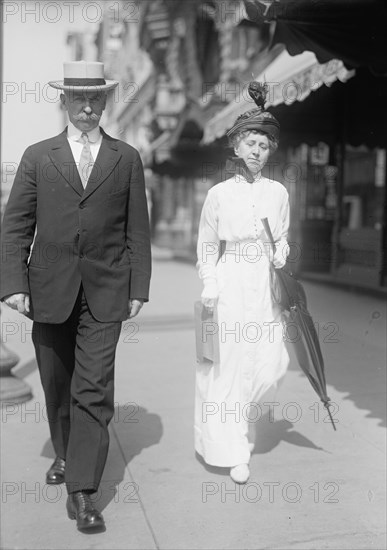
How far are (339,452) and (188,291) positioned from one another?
319 inches

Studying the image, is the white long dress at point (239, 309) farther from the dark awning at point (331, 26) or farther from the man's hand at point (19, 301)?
the dark awning at point (331, 26)

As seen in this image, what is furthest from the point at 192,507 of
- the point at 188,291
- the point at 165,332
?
the point at 188,291

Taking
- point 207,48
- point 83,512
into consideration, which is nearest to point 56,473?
point 83,512

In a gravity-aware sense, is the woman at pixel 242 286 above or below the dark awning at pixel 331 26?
below

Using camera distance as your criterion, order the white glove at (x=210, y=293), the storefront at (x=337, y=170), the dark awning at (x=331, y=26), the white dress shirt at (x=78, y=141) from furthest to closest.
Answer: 1. the storefront at (x=337, y=170)
2. the dark awning at (x=331, y=26)
3. the white glove at (x=210, y=293)
4. the white dress shirt at (x=78, y=141)

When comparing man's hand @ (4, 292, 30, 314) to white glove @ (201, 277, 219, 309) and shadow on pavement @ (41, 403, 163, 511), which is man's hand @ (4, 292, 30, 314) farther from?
shadow on pavement @ (41, 403, 163, 511)

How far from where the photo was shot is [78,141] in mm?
3510

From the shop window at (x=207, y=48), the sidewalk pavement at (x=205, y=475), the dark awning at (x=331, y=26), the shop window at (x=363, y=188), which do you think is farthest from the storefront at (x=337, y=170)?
the shop window at (x=207, y=48)

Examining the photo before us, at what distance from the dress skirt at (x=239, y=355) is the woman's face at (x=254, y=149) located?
0.42 metres

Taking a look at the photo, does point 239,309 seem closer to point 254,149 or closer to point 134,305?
point 134,305

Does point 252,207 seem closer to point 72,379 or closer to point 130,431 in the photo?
point 72,379

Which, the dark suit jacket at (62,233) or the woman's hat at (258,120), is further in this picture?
the woman's hat at (258,120)

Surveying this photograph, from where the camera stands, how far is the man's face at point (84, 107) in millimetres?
3404

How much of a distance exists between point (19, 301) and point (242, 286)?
119 centimetres
